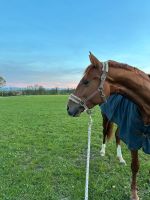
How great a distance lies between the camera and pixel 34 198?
204 inches

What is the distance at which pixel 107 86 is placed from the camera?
4004mm

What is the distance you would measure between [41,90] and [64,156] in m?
48.8

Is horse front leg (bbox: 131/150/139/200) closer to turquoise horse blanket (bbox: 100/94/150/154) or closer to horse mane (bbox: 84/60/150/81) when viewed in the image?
turquoise horse blanket (bbox: 100/94/150/154)

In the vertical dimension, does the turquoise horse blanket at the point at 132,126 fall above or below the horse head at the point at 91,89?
below

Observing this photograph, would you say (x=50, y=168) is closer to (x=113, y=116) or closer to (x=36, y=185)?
(x=36, y=185)

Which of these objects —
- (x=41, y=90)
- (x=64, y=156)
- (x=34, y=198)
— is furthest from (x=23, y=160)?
(x=41, y=90)

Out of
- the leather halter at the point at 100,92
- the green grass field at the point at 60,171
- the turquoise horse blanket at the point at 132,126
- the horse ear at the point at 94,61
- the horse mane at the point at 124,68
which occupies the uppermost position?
the horse ear at the point at 94,61

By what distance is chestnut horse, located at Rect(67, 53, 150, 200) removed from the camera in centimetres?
396

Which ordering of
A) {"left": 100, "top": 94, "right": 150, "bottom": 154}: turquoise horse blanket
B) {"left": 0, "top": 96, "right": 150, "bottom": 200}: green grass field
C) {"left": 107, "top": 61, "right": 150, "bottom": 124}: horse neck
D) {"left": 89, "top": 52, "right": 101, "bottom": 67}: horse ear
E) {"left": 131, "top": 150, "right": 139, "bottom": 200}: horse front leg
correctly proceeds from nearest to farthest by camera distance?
1. {"left": 89, "top": 52, "right": 101, "bottom": 67}: horse ear
2. {"left": 107, "top": 61, "right": 150, "bottom": 124}: horse neck
3. {"left": 100, "top": 94, "right": 150, "bottom": 154}: turquoise horse blanket
4. {"left": 131, "top": 150, "right": 139, "bottom": 200}: horse front leg
5. {"left": 0, "top": 96, "right": 150, "bottom": 200}: green grass field

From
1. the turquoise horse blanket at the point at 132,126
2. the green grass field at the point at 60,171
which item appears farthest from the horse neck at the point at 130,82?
the green grass field at the point at 60,171

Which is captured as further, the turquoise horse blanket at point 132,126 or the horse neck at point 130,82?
the turquoise horse blanket at point 132,126

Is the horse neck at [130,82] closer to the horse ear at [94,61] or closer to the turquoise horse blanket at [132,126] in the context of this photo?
the horse ear at [94,61]

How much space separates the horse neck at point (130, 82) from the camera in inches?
160

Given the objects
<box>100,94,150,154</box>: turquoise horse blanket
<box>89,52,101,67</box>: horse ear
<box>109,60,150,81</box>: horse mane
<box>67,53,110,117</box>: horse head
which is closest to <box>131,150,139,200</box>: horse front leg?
<box>100,94,150,154</box>: turquoise horse blanket
